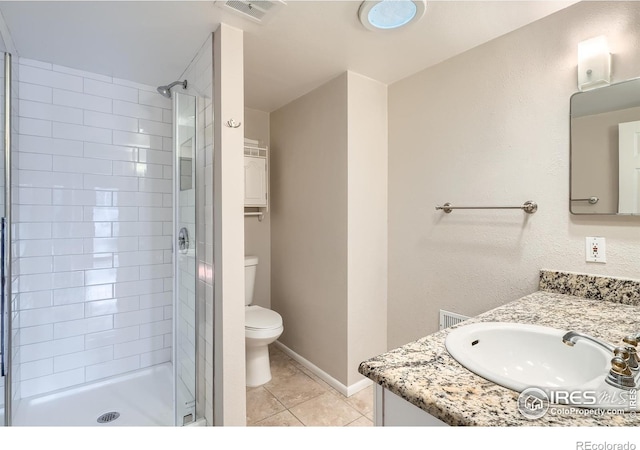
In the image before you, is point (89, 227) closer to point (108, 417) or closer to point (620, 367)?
point (108, 417)

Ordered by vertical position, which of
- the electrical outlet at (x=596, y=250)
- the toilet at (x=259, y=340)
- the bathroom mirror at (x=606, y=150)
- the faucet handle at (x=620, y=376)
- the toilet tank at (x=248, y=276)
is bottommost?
the toilet at (x=259, y=340)

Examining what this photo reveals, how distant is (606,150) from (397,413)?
1.42m

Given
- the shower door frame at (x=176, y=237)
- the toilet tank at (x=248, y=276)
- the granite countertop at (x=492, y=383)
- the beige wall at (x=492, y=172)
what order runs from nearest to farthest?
the granite countertop at (x=492, y=383)
the beige wall at (x=492, y=172)
the shower door frame at (x=176, y=237)
the toilet tank at (x=248, y=276)

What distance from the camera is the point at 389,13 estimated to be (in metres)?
1.49

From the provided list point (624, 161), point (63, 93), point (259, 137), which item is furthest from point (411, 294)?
point (63, 93)

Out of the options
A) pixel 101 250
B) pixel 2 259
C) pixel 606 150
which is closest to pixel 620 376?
pixel 606 150

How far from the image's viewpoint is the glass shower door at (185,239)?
1741 millimetres

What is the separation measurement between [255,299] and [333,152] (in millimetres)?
1528

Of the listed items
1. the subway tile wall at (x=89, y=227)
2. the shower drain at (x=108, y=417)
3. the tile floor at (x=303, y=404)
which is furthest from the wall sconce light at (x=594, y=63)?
the shower drain at (x=108, y=417)

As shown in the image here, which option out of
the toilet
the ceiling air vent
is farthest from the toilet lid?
the ceiling air vent

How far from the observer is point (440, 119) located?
77.4 inches

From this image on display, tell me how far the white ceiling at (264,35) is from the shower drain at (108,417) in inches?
82.7

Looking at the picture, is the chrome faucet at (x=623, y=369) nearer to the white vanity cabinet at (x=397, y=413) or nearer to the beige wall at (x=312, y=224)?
the white vanity cabinet at (x=397, y=413)
